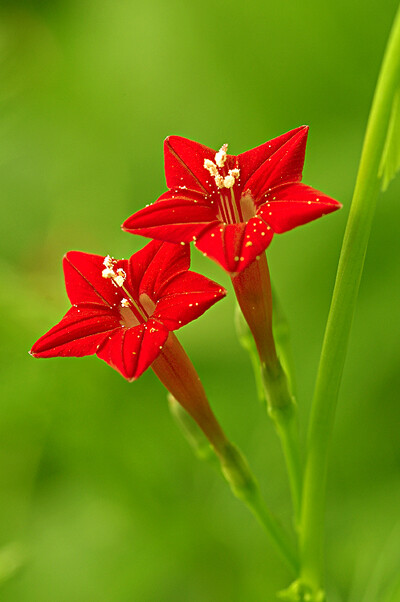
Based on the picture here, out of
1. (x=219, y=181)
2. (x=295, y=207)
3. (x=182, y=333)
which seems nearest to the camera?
(x=295, y=207)

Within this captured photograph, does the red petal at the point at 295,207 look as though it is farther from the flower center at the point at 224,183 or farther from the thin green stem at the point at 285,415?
the thin green stem at the point at 285,415

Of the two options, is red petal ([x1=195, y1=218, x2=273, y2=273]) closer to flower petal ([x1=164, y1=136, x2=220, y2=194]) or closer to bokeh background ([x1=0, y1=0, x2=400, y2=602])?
flower petal ([x1=164, y1=136, x2=220, y2=194])

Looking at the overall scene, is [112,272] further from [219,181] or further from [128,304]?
[219,181]

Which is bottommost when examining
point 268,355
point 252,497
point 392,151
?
point 252,497

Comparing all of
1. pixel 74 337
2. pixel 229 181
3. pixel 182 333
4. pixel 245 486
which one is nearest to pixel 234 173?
pixel 229 181

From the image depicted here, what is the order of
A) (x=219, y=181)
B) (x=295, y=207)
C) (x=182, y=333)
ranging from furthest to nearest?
(x=182, y=333) < (x=219, y=181) < (x=295, y=207)

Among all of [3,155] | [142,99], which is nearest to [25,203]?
→ [3,155]

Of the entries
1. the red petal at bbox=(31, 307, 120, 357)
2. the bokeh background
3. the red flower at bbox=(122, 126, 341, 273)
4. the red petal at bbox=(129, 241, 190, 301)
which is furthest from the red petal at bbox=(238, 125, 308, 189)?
the bokeh background
